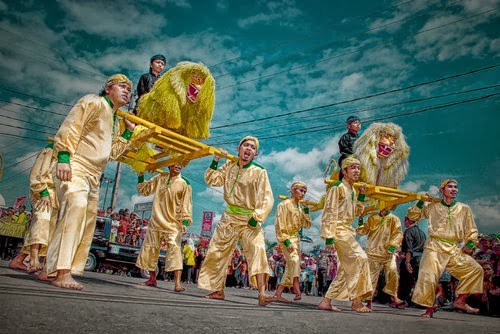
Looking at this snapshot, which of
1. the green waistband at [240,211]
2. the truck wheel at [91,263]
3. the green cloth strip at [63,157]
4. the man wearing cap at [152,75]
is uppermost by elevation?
the man wearing cap at [152,75]

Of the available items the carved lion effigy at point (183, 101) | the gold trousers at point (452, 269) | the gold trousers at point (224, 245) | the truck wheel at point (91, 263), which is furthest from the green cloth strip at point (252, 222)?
the truck wheel at point (91, 263)

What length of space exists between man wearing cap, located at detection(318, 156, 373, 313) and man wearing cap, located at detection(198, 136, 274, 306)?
37.6 inches

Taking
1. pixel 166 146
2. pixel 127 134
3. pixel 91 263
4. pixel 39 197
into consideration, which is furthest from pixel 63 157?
pixel 91 263

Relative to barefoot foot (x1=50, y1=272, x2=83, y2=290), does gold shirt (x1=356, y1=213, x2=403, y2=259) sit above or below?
above

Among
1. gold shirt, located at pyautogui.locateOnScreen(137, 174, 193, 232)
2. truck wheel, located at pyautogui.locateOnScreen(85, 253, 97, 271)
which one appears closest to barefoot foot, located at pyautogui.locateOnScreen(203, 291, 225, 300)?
gold shirt, located at pyautogui.locateOnScreen(137, 174, 193, 232)

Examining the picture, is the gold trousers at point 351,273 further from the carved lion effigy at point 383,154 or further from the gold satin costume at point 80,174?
the gold satin costume at point 80,174

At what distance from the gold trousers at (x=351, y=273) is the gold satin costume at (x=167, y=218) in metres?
2.53

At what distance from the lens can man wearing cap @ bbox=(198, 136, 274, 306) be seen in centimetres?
509

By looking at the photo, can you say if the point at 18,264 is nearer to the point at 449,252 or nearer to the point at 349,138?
the point at 349,138

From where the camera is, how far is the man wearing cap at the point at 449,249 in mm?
6059

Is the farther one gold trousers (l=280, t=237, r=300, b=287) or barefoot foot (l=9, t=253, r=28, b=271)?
gold trousers (l=280, t=237, r=300, b=287)

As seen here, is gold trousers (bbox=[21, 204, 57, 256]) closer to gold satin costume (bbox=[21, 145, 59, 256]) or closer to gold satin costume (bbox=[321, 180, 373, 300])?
gold satin costume (bbox=[21, 145, 59, 256])

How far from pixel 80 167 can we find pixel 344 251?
145 inches

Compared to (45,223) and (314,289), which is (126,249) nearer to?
(45,223)
